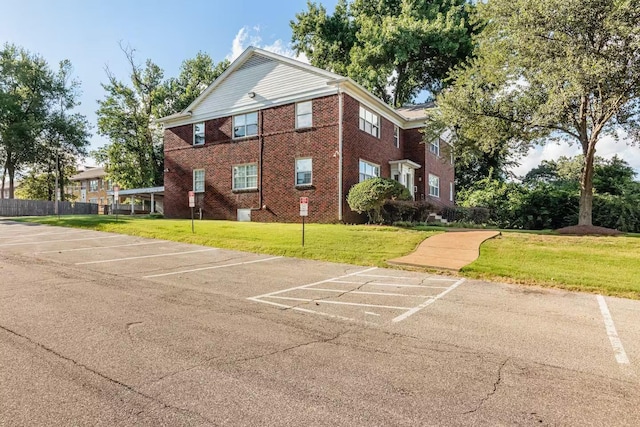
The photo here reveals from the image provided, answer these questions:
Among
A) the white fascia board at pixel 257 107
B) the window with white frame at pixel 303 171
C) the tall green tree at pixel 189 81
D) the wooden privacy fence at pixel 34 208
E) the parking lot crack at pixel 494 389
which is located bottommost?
the parking lot crack at pixel 494 389

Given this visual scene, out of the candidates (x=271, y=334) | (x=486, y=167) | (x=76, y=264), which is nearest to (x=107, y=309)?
(x=271, y=334)

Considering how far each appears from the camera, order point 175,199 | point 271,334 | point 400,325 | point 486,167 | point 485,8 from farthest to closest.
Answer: point 486,167 → point 175,199 → point 485,8 → point 400,325 → point 271,334

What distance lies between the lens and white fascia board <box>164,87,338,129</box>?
1834cm

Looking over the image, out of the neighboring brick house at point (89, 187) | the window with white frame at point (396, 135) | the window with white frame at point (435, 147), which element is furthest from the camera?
the neighboring brick house at point (89, 187)

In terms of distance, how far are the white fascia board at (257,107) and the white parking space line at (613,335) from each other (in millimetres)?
14205

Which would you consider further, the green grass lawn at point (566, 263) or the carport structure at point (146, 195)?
the carport structure at point (146, 195)

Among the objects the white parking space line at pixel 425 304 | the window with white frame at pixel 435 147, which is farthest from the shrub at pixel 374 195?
the window with white frame at pixel 435 147

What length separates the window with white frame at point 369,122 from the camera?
19.5 m

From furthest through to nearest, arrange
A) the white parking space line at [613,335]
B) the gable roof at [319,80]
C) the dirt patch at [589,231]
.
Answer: the gable roof at [319,80]
the dirt patch at [589,231]
the white parking space line at [613,335]

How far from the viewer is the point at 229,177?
21.4 m

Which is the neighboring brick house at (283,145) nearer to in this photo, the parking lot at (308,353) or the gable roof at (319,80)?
the gable roof at (319,80)

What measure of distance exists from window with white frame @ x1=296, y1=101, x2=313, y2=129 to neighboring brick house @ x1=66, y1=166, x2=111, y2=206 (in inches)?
1767

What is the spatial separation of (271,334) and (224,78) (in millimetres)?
20236

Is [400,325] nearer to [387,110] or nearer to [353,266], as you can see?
[353,266]
